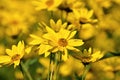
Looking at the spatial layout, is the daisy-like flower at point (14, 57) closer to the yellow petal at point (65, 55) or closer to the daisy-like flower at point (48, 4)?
the yellow petal at point (65, 55)

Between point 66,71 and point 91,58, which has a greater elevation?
point 91,58

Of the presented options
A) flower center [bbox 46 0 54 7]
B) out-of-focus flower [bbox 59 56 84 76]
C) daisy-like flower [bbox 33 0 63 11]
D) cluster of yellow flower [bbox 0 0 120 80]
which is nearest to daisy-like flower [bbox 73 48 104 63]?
cluster of yellow flower [bbox 0 0 120 80]

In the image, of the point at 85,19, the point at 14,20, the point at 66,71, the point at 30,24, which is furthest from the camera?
the point at 30,24

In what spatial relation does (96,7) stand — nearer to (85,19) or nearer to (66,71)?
(66,71)

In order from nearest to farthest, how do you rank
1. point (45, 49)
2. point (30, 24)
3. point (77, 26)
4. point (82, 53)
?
point (45, 49), point (82, 53), point (77, 26), point (30, 24)

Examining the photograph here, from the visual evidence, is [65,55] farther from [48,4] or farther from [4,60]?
[48,4]

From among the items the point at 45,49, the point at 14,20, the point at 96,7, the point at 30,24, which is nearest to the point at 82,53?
the point at 45,49

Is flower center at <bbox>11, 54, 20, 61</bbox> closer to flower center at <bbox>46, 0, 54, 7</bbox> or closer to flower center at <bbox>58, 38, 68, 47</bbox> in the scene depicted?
flower center at <bbox>58, 38, 68, 47</bbox>

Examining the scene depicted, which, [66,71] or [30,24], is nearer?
[66,71]

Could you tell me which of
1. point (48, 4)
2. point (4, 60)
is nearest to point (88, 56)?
point (4, 60)
